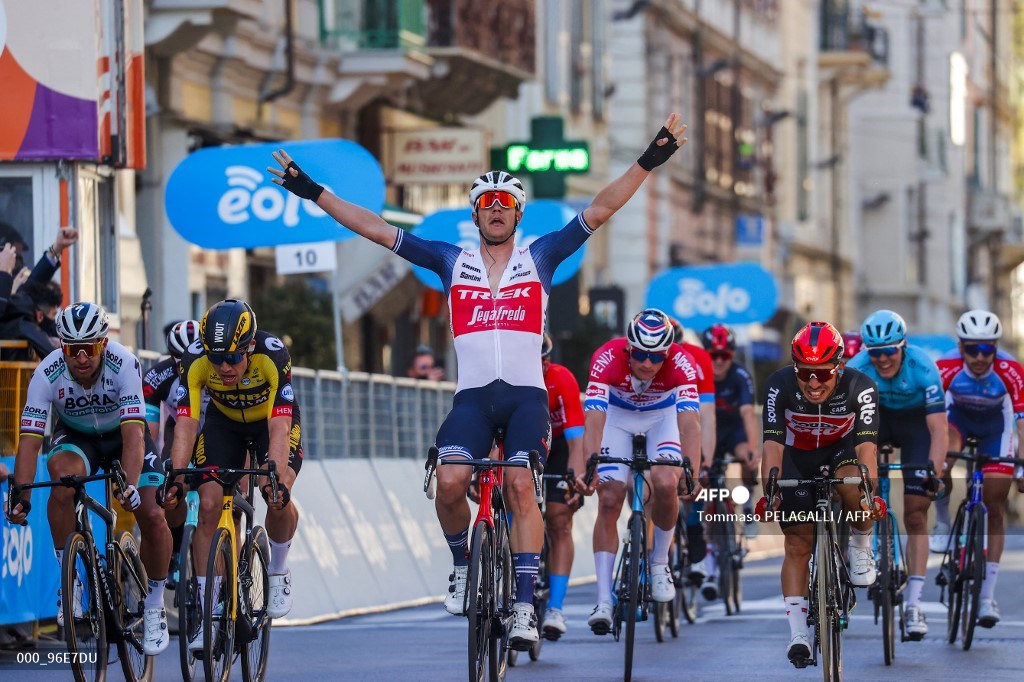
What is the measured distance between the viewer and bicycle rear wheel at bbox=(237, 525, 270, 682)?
37.2 feet

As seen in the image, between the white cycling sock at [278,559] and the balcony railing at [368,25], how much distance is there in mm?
18010

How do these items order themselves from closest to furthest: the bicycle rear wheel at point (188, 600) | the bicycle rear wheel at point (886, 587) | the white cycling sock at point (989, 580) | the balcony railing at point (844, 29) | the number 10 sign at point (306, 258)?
1. the bicycle rear wheel at point (188, 600)
2. the bicycle rear wheel at point (886, 587)
3. the white cycling sock at point (989, 580)
4. the number 10 sign at point (306, 258)
5. the balcony railing at point (844, 29)

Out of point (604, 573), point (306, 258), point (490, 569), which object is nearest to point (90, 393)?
point (490, 569)

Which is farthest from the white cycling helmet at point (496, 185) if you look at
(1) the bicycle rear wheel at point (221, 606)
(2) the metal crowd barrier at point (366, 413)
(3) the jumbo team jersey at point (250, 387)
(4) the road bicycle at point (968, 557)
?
(2) the metal crowd barrier at point (366, 413)

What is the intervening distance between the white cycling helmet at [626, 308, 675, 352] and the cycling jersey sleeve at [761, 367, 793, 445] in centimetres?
178

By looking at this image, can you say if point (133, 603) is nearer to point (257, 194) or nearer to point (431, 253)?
point (431, 253)

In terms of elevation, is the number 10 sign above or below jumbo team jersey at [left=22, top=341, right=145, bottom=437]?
above

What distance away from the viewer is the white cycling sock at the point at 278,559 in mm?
11977

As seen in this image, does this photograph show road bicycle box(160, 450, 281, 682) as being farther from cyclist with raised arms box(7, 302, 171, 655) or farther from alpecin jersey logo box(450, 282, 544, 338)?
alpecin jersey logo box(450, 282, 544, 338)

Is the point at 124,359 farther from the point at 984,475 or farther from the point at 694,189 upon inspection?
the point at 694,189

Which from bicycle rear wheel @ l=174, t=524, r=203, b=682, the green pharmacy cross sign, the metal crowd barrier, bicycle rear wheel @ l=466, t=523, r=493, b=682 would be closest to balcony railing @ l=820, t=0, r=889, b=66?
the green pharmacy cross sign

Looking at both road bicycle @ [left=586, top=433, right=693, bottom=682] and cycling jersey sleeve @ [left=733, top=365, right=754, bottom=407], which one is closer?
road bicycle @ [left=586, top=433, right=693, bottom=682]

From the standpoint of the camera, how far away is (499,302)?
433 inches

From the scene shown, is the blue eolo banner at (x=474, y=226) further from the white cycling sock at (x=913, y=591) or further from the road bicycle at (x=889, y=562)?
the white cycling sock at (x=913, y=591)
